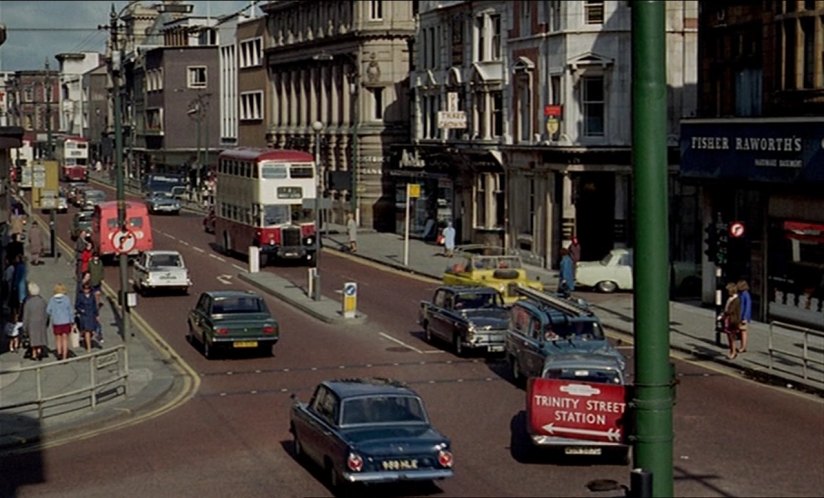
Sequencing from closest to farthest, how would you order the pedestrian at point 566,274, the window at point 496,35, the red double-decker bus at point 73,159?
the pedestrian at point 566,274
the window at point 496,35
the red double-decker bus at point 73,159

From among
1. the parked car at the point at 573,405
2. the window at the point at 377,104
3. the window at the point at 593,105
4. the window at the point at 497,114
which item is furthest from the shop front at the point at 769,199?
the window at the point at 377,104

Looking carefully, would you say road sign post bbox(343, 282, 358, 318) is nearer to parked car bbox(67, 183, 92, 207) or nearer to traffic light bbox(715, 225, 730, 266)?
traffic light bbox(715, 225, 730, 266)

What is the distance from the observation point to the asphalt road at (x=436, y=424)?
66.5ft

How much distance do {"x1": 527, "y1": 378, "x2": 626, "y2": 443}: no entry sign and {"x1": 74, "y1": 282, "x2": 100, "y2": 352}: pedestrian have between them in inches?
A: 698

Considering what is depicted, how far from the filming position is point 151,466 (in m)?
23.0

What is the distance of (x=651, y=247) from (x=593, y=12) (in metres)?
51.2

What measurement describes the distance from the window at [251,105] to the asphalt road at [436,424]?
74.9 m

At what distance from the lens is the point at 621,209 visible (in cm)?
5725

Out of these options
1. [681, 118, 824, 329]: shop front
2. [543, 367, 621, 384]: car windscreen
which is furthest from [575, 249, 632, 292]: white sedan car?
[543, 367, 621, 384]: car windscreen

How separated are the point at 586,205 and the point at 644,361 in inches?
2020

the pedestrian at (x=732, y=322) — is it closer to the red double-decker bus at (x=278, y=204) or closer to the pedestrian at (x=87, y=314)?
the pedestrian at (x=87, y=314)

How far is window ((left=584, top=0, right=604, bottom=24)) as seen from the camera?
2266 inches

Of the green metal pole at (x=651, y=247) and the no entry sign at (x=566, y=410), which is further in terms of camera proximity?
the no entry sign at (x=566, y=410)

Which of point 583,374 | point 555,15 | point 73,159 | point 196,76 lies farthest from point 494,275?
point 196,76
